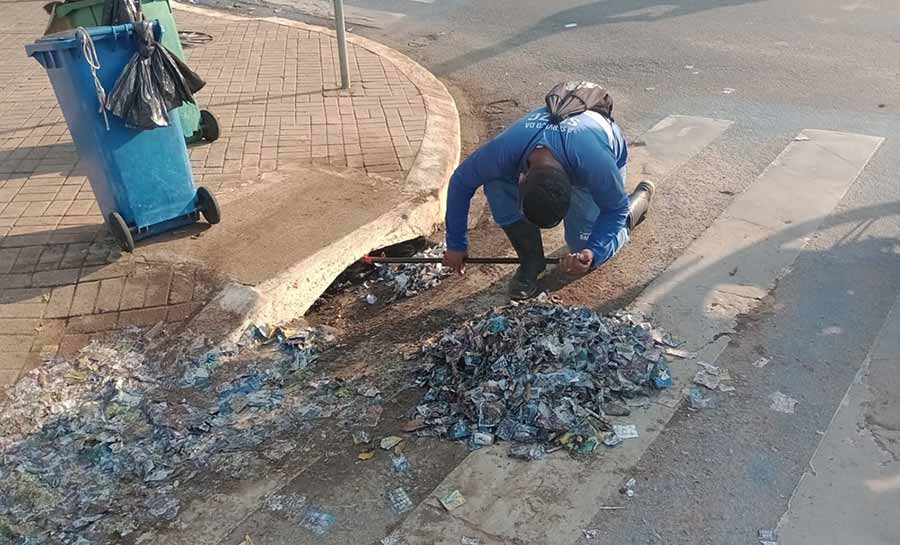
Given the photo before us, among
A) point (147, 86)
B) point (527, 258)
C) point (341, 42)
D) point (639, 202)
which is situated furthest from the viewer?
point (341, 42)

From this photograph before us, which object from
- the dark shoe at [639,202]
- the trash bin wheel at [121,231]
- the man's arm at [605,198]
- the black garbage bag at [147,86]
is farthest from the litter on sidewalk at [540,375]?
the black garbage bag at [147,86]

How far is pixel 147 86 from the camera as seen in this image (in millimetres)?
4012

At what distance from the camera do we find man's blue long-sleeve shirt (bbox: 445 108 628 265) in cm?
354

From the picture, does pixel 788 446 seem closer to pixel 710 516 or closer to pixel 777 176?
pixel 710 516

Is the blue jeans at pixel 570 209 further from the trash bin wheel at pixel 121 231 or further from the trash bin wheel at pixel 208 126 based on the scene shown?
the trash bin wheel at pixel 208 126

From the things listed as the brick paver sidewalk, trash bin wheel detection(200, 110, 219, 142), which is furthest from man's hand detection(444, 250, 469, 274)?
trash bin wheel detection(200, 110, 219, 142)

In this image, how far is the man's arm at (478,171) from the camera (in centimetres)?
365

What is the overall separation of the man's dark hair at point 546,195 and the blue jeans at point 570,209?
25.6 inches

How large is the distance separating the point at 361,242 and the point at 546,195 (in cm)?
164

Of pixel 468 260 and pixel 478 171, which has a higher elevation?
pixel 478 171

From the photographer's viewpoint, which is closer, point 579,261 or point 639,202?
point 579,261

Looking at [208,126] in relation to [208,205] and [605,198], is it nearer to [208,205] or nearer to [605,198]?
[208,205]

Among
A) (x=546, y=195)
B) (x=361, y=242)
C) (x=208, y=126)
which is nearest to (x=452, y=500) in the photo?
(x=546, y=195)

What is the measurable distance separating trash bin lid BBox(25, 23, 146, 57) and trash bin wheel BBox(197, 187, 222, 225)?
1007 millimetres
